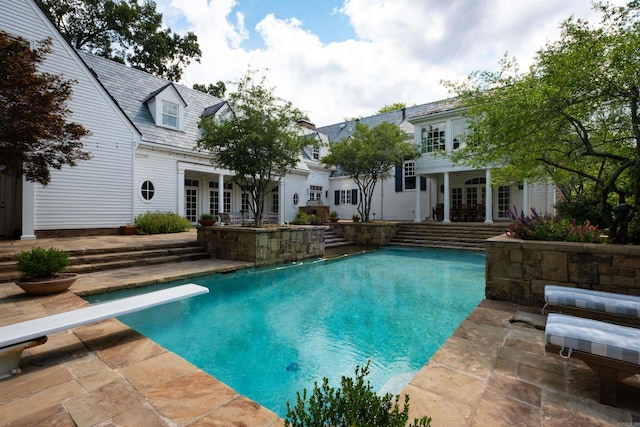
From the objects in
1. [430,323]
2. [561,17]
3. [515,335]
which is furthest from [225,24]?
[515,335]

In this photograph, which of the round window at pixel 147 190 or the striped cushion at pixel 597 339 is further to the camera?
the round window at pixel 147 190

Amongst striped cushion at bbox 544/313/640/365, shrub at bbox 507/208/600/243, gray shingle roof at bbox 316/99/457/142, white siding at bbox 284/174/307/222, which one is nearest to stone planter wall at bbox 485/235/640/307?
shrub at bbox 507/208/600/243

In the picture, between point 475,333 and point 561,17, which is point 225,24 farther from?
point 475,333

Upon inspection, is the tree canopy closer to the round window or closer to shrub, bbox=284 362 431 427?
the round window

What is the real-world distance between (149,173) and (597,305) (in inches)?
508

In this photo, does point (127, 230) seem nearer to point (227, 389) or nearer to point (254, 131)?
point (254, 131)

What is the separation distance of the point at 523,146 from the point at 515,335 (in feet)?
9.79

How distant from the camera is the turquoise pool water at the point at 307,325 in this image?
118 inches

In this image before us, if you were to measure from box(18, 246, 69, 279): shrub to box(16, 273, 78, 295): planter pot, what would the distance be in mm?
108

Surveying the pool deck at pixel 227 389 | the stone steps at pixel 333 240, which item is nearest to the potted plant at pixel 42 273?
the pool deck at pixel 227 389

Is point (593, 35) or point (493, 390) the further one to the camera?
point (593, 35)

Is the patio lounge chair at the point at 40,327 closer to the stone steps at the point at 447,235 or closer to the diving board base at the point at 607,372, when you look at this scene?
the diving board base at the point at 607,372

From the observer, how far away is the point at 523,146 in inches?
177

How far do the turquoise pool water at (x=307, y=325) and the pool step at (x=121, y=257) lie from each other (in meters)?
1.96
